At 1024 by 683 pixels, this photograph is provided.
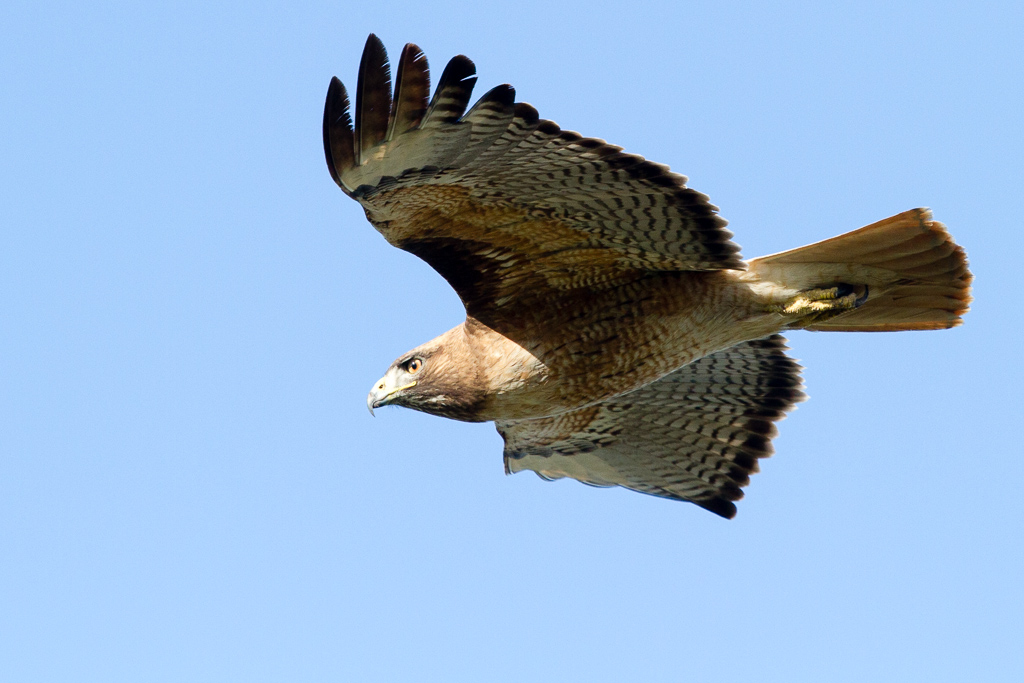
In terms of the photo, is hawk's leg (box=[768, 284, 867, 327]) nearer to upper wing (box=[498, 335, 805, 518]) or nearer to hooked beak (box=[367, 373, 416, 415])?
upper wing (box=[498, 335, 805, 518])

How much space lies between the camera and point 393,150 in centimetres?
A: 580

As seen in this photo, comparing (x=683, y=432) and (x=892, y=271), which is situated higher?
(x=892, y=271)

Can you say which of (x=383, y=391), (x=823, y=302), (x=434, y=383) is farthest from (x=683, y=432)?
(x=383, y=391)

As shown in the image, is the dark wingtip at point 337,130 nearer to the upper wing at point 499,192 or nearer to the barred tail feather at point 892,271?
the upper wing at point 499,192

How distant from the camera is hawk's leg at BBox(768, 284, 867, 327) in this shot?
7039 mm

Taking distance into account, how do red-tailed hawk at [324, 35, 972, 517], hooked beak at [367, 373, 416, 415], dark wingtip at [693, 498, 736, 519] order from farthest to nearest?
dark wingtip at [693, 498, 736, 519] < hooked beak at [367, 373, 416, 415] < red-tailed hawk at [324, 35, 972, 517]

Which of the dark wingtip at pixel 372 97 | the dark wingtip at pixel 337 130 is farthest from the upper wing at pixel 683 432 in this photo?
the dark wingtip at pixel 372 97

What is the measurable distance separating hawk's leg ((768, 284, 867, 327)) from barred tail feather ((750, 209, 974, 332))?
0.14 ft

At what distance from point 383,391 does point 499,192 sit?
64.0 inches

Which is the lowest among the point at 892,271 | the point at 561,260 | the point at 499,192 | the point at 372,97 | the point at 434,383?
the point at 434,383

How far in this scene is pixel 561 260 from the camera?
22.7 ft

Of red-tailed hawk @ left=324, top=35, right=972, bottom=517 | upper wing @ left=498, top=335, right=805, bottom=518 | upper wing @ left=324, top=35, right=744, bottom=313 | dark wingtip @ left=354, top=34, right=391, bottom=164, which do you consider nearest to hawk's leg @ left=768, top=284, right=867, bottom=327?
red-tailed hawk @ left=324, top=35, right=972, bottom=517

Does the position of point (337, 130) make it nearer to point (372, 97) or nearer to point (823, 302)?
point (372, 97)

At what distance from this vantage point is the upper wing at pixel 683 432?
846 centimetres
